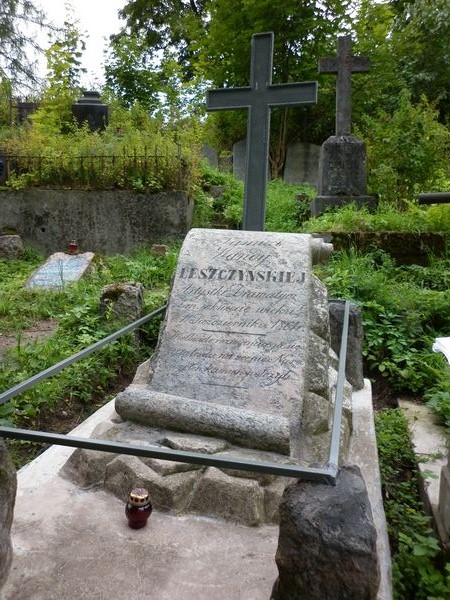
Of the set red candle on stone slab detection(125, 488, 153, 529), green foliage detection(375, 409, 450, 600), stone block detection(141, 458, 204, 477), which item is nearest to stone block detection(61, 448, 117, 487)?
stone block detection(141, 458, 204, 477)

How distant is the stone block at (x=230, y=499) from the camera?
228cm

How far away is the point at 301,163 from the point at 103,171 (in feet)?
25.6

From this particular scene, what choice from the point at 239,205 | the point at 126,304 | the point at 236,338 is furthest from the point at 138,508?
the point at 239,205

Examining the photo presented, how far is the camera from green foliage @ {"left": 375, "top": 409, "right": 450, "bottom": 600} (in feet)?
6.81

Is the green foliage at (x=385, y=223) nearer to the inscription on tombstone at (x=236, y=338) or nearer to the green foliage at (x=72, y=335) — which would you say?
the green foliage at (x=72, y=335)

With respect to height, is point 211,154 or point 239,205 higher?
point 211,154

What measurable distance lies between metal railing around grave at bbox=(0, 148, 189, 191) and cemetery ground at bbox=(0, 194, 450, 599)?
87.1 inches

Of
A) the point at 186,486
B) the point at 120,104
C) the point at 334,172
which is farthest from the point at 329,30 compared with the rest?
the point at 186,486

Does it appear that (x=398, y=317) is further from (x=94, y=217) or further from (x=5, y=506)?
(x=94, y=217)

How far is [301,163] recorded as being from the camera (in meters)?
15.4

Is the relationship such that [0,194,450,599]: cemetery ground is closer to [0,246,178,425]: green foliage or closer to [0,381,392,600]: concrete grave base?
[0,246,178,425]: green foliage

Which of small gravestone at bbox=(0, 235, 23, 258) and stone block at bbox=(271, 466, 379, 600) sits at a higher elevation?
stone block at bbox=(271, 466, 379, 600)

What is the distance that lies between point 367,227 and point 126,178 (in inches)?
171

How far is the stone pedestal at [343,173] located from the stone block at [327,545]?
287 inches
